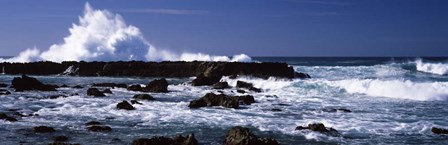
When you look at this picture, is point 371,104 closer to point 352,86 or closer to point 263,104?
point 263,104

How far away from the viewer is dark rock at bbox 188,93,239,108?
2206 cm

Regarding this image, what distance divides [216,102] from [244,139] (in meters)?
10.1

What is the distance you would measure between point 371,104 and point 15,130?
52.8ft

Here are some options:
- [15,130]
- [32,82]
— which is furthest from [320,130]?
[32,82]

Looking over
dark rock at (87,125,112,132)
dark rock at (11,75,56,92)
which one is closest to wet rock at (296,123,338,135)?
dark rock at (87,125,112,132)

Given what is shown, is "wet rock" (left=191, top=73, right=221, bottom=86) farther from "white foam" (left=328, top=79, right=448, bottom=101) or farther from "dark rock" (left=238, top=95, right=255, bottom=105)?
"dark rock" (left=238, top=95, right=255, bottom=105)

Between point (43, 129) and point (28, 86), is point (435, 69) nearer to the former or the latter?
point (28, 86)

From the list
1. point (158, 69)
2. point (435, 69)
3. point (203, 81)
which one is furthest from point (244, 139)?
point (435, 69)

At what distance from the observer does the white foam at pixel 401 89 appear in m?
28.0

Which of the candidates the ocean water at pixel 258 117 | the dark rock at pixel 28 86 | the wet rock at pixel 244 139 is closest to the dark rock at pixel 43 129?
the ocean water at pixel 258 117

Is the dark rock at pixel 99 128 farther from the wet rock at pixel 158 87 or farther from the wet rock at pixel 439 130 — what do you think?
the wet rock at pixel 158 87

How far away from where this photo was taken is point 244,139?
12539mm

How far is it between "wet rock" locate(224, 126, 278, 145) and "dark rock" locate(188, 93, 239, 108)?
28.4 feet

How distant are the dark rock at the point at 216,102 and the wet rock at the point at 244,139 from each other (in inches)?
341
